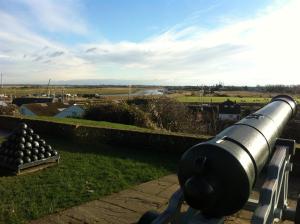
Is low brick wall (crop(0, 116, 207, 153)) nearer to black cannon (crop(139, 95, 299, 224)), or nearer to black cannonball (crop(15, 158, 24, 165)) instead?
black cannonball (crop(15, 158, 24, 165))

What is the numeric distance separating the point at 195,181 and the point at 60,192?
4383mm

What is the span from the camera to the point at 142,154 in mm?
10945

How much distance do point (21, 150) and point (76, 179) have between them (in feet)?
5.56

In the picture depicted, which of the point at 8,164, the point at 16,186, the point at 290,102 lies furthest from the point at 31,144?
the point at 290,102

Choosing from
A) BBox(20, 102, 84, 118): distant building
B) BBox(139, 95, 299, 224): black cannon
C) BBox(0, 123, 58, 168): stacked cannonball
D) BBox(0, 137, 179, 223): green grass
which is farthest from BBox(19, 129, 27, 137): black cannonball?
BBox(20, 102, 84, 118): distant building

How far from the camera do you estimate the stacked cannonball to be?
8.58 meters

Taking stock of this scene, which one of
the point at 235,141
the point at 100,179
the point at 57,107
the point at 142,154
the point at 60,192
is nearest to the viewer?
the point at 235,141

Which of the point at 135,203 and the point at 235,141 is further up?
the point at 235,141

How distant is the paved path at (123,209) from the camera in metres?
5.73

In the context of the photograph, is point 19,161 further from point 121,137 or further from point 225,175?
point 225,175

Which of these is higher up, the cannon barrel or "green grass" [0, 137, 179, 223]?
the cannon barrel

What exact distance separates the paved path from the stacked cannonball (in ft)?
9.18

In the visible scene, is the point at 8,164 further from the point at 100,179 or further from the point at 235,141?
the point at 235,141

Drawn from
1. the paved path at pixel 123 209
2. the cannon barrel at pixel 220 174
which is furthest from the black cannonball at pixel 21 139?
the cannon barrel at pixel 220 174
